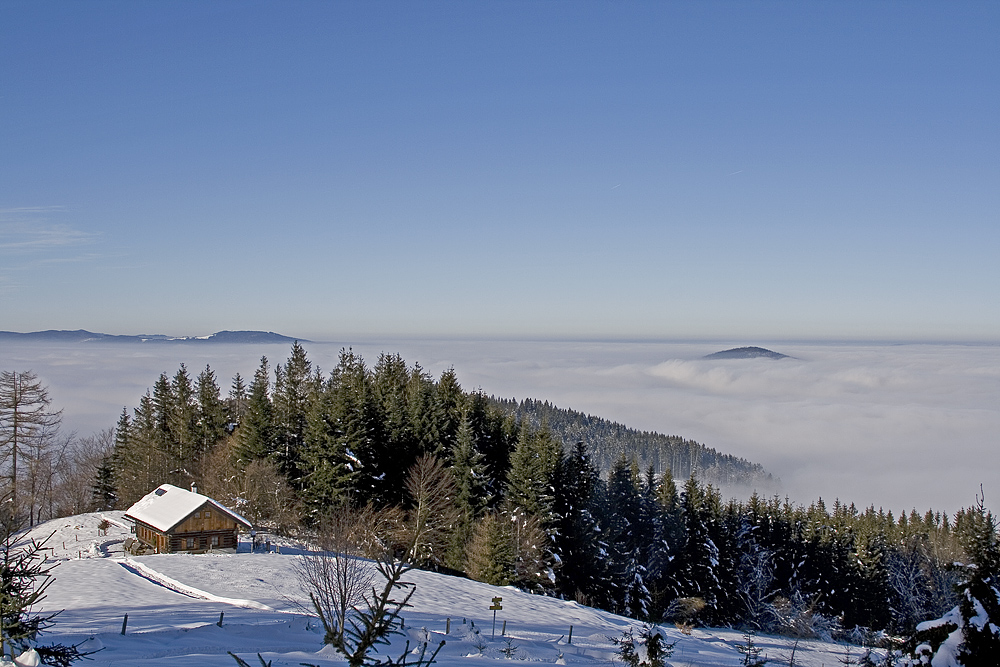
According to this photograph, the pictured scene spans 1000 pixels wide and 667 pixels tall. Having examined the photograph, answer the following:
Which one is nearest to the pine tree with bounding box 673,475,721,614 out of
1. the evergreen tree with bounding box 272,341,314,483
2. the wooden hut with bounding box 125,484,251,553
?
the evergreen tree with bounding box 272,341,314,483

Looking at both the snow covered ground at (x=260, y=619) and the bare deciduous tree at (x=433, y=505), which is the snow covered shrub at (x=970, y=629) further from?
the bare deciduous tree at (x=433, y=505)

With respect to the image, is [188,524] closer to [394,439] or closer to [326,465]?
[326,465]

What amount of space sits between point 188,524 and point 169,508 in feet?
6.87

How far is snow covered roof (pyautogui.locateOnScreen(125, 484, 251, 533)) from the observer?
41.5m

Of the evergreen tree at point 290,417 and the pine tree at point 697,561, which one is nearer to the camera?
the evergreen tree at point 290,417

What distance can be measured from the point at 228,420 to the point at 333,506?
74.0 ft

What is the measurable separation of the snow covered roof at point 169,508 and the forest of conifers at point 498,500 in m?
4.92

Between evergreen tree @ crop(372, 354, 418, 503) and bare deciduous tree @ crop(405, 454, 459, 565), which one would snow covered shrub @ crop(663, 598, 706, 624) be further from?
evergreen tree @ crop(372, 354, 418, 503)

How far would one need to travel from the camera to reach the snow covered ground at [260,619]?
19905 millimetres

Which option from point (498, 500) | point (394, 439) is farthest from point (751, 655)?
point (394, 439)

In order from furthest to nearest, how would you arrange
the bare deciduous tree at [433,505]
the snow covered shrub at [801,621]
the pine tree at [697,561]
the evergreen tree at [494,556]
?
1. the pine tree at [697,561]
2. the snow covered shrub at [801,621]
3. the bare deciduous tree at [433,505]
4. the evergreen tree at [494,556]

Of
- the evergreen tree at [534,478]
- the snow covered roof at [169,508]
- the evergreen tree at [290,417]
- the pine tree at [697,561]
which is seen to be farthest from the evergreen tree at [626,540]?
the snow covered roof at [169,508]

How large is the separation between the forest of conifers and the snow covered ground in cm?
548

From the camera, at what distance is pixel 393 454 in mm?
50531
